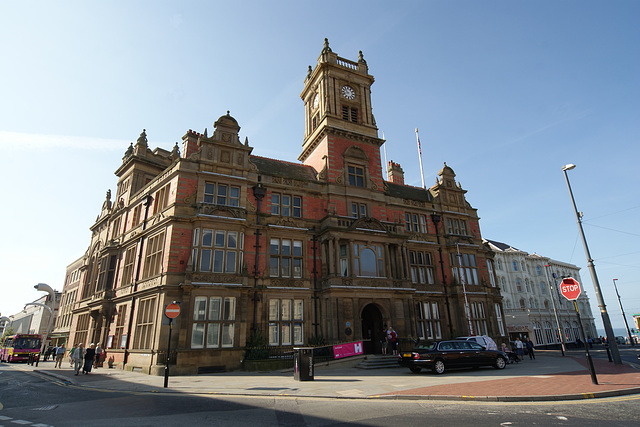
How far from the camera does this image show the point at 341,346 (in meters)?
22.4

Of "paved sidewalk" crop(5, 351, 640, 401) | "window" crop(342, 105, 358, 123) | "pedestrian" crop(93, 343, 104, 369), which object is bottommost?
"paved sidewalk" crop(5, 351, 640, 401)

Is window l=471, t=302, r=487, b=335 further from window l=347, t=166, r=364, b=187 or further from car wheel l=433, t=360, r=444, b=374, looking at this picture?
car wheel l=433, t=360, r=444, b=374

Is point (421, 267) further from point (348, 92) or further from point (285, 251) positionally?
point (348, 92)

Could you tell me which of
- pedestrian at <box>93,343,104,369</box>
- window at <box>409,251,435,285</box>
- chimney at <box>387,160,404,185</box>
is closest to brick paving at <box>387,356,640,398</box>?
window at <box>409,251,435,285</box>

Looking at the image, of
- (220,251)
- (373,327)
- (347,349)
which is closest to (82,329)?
(220,251)

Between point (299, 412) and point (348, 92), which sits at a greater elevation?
point (348, 92)

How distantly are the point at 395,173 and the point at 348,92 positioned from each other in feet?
34.4

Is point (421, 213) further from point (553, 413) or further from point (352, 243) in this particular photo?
point (553, 413)

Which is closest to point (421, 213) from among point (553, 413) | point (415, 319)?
point (415, 319)

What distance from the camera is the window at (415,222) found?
3403 cm

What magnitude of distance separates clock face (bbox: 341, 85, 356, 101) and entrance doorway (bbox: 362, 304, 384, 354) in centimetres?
2013

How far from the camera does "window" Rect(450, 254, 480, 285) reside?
33844 mm

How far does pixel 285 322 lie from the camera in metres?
→ 25.3

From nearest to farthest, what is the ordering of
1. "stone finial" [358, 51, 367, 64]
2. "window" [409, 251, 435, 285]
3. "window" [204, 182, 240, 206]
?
"window" [204, 182, 240, 206] → "window" [409, 251, 435, 285] → "stone finial" [358, 51, 367, 64]
